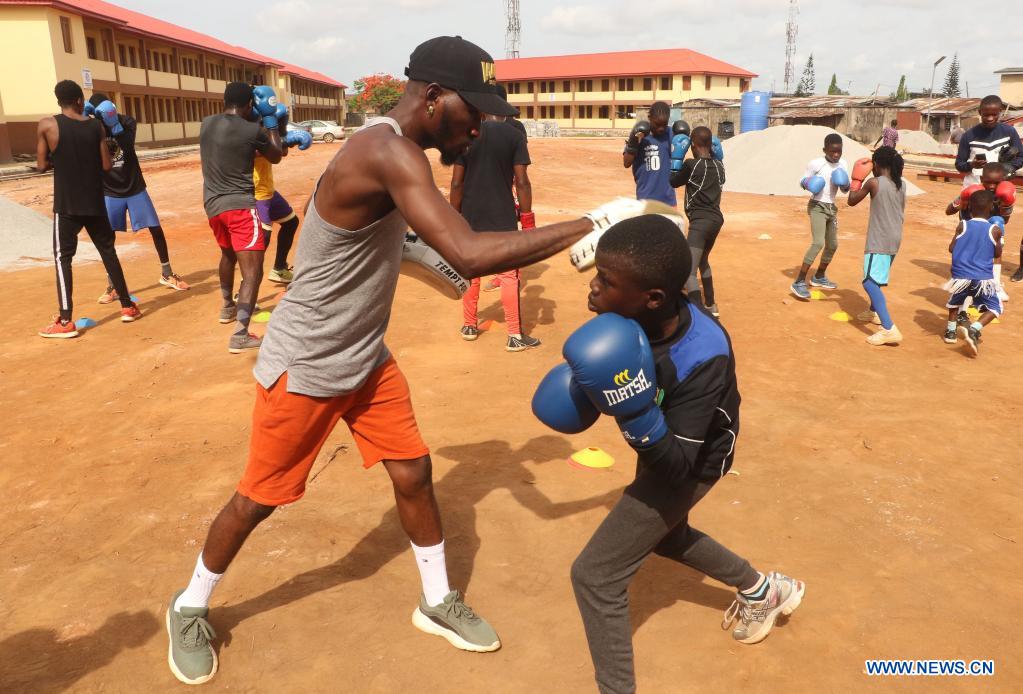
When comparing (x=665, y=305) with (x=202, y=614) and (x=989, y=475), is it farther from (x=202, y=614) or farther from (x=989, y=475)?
(x=989, y=475)

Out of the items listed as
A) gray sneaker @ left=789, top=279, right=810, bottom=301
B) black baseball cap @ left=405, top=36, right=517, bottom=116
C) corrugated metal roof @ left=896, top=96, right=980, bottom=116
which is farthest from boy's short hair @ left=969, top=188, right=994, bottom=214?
corrugated metal roof @ left=896, top=96, right=980, bottom=116

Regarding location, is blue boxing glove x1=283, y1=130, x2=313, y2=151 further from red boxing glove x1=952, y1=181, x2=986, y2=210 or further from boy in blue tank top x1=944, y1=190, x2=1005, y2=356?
red boxing glove x1=952, y1=181, x2=986, y2=210

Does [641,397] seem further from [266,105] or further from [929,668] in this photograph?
[266,105]

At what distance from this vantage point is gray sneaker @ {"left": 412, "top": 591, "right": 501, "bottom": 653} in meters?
2.93

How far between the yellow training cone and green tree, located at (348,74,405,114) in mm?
59408

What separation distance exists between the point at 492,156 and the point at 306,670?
480cm

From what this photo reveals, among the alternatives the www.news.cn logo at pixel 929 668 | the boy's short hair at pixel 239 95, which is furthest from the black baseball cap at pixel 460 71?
the boy's short hair at pixel 239 95

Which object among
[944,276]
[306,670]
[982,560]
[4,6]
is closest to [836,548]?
[982,560]

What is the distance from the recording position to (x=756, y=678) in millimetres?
2773

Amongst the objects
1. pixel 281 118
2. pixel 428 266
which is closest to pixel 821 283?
pixel 281 118

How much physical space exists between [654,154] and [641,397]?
6038 mm

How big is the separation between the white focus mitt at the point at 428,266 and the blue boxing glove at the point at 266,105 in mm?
4555

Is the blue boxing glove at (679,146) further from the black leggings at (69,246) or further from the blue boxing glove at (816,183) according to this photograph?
the black leggings at (69,246)

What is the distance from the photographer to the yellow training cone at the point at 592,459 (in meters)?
4.54
